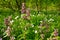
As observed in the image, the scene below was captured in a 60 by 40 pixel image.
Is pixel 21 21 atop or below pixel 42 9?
below

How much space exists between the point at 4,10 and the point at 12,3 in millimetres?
944

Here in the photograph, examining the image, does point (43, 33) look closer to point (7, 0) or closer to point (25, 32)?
point (25, 32)

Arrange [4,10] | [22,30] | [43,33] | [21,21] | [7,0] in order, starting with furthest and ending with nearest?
[4,10] < [7,0] < [21,21] < [22,30] < [43,33]

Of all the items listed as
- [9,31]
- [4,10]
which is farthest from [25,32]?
[4,10]

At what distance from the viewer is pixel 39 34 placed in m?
5.57

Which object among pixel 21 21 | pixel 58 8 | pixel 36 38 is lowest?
Answer: pixel 36 38

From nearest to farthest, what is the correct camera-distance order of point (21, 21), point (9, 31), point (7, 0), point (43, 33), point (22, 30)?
point (9, 31) < point (43, 33) < point (22, 30) < point (21, 21) < point (7, 0)

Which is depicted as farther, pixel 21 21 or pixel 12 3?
pixel 12 3

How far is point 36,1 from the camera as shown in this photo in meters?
9.75

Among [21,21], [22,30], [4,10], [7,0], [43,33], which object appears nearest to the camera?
[43,33]

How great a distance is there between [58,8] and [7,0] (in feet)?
8.60

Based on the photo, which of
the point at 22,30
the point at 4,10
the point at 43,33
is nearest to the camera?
the point at 43,33

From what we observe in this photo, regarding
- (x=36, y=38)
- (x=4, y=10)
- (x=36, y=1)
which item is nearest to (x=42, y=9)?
(x=36, y=1)

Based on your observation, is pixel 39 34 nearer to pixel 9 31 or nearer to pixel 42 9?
pixel 9 31
